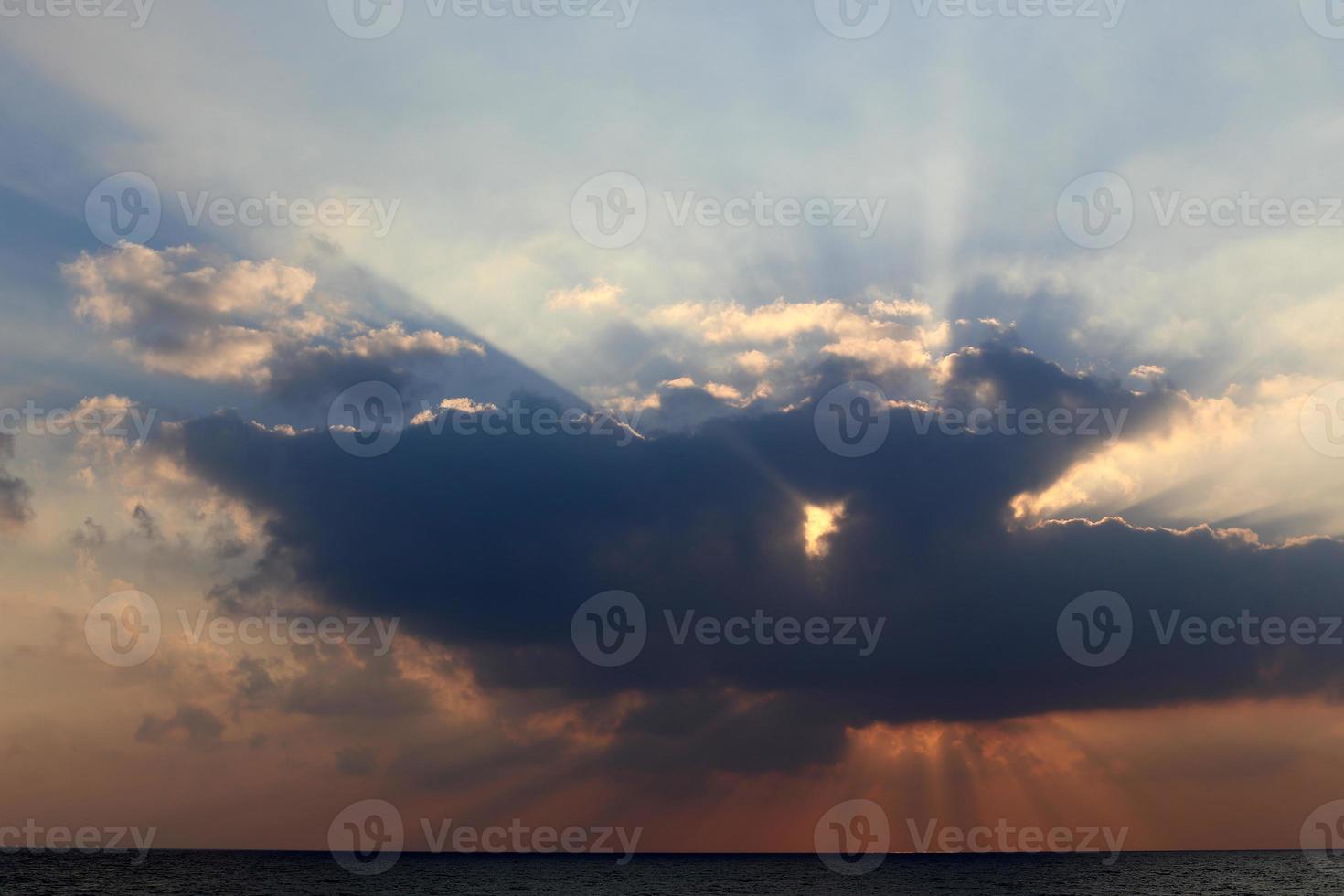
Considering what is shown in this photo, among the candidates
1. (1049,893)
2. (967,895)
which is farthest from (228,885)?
(1049,893)

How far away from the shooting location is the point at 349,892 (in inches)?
6708

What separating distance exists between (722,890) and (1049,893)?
62.7m

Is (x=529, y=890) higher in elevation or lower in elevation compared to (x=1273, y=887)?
lower

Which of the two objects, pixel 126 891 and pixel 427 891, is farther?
pixel 427 891

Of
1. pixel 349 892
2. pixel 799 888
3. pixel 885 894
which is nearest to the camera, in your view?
pixel 349 892

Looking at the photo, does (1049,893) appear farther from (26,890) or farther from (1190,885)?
(26,890)

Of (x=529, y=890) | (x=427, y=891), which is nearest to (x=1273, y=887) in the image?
(x=529, y=890)

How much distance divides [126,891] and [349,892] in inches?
1420

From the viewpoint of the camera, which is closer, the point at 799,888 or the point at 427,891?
the point at 427,891

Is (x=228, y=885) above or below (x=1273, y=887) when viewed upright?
below

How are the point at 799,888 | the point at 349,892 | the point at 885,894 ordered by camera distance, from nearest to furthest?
the point at 349,892 < the point at 885,894 < the point at 799,888

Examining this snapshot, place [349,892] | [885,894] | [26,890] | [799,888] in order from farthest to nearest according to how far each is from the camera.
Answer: [799,888] < [885,894] < [349,892] < [26,890]

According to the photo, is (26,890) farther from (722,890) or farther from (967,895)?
(967,895)

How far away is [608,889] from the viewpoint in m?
192
